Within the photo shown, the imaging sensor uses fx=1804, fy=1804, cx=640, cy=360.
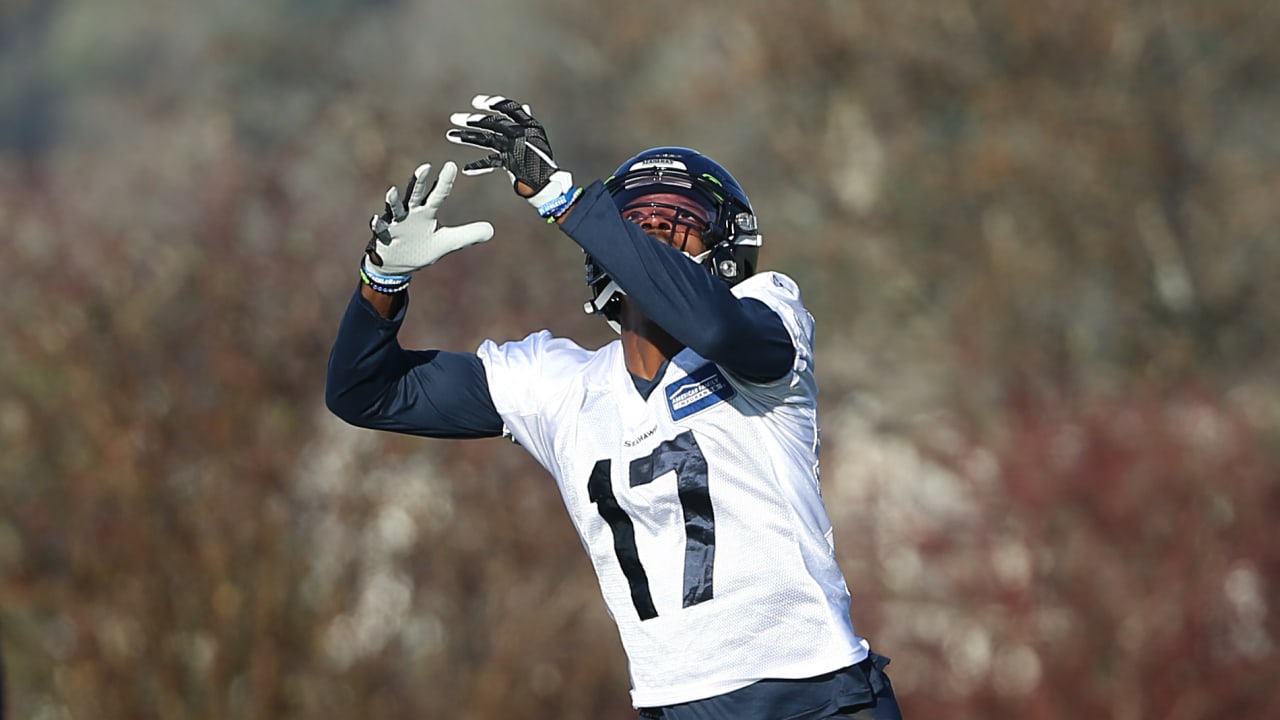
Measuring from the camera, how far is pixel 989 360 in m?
19.7

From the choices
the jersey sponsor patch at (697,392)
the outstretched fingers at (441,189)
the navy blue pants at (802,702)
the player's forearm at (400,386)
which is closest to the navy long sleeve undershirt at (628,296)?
the player's forearm at (400,386)

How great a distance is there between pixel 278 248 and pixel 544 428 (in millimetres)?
9600

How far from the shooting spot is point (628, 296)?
4.20 metres

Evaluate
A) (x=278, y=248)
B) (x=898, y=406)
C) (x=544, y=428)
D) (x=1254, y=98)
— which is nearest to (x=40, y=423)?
→ (x=278, y=248)

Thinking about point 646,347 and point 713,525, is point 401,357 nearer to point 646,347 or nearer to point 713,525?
point 646,347

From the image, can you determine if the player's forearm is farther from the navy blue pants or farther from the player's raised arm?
the navy blue pants

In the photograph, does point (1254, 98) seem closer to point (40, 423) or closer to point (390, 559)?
point (390, 559)

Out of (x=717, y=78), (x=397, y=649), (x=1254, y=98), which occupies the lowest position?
(x=397, y=649)

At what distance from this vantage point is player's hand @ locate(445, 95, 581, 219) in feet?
13.0

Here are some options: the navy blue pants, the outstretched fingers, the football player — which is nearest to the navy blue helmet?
the football player

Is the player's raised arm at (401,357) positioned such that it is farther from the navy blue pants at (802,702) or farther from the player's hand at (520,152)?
the navy blue pants at (802,702)

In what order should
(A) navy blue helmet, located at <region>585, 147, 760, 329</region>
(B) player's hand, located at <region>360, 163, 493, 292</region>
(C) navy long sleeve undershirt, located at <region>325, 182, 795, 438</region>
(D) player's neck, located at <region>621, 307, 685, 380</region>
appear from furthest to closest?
(A) navy blue helmet, located at <region>585, 147, 760, 329</region>
(D) player's neck, located at <region>621, 307, 685, 380</region>
(B) player's hand, located at <region>360, 163, 493, 292</region>
(C) navy long sleeve undershirt, located at <region>325, 182, 795, 438</region>

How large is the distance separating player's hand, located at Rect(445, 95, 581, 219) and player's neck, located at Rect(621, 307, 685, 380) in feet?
1.69

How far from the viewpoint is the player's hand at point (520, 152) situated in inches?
156
